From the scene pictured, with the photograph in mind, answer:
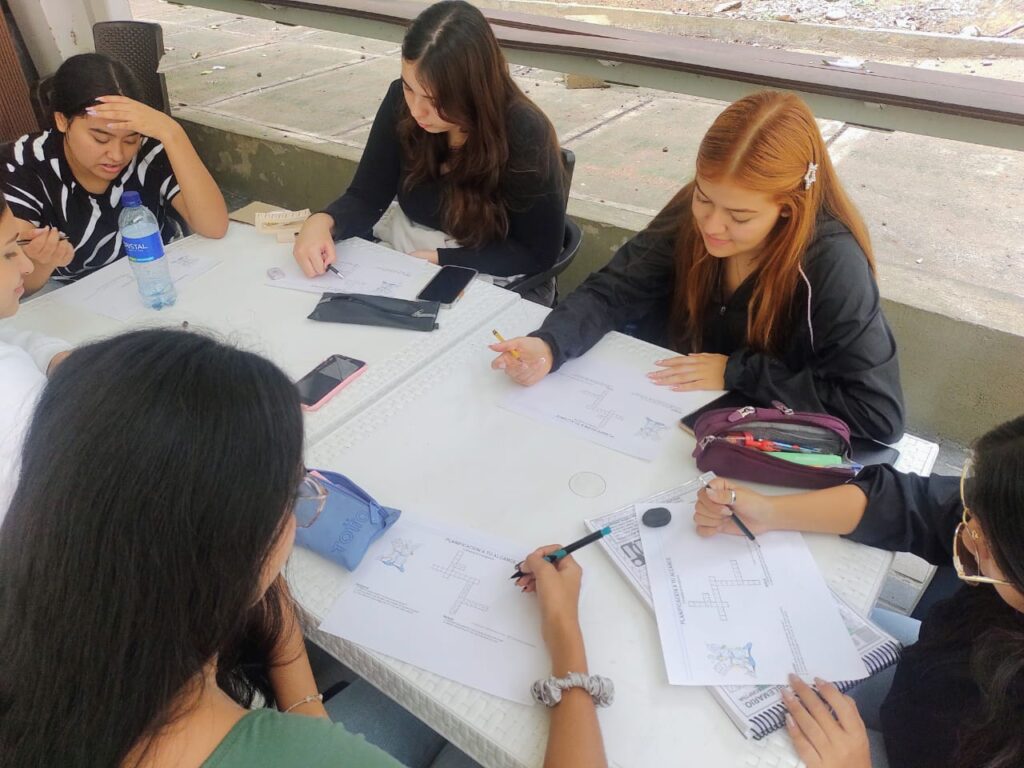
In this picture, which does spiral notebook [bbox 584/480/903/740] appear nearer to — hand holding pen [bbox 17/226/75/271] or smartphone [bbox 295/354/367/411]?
smartphone [bbox 295/354/367/411]

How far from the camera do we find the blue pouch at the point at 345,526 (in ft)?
3.22

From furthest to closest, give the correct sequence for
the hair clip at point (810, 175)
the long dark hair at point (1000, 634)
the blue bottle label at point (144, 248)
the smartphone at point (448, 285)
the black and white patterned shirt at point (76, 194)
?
the black and white patterned shirt at point (76, 194) → the smartphone at point (448, 285) → the blue bottle label at point (144, 248) → the hair clip at point (810, 175) → the long dark hair at point (1000, 634)

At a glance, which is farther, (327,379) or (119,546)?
(327,379)

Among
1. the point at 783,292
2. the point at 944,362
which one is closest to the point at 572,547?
the point at 783,292

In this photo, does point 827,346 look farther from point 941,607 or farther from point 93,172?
point 93,172

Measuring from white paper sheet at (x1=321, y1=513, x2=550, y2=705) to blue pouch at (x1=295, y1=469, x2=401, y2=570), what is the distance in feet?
0.08

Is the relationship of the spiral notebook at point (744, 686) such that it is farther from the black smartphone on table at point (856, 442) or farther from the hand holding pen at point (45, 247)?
the hand holding pen at point (45, 247)

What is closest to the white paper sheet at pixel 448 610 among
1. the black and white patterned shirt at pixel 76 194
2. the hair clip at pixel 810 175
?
the hair clip at pixel 810 175

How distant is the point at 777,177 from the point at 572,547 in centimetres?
81

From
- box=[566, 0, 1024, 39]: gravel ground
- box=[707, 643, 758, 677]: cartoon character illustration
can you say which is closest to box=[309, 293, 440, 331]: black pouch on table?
box=[707, 643, 758, 677]: cartoon character illustration

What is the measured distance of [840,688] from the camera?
2.72ft

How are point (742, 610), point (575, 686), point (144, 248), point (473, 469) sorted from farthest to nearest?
point (144, 248) < point (473, 469) < point (742, 610) < point (575, 686)

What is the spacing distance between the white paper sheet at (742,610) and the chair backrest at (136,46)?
271 cm

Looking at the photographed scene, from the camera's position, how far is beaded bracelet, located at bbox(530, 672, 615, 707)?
783 millimetres
